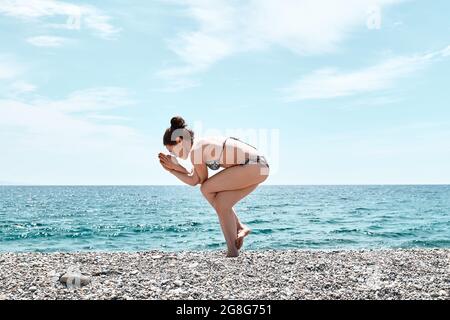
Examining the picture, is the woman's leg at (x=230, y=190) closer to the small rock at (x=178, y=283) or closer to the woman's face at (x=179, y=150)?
the woman's face at (x=179, y=150)

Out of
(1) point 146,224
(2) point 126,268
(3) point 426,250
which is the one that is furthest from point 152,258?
(1) point 146,224

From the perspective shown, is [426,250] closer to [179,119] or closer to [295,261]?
[295,261]

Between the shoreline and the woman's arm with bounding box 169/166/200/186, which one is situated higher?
the woman's arm with bounding box 169/166/200/186

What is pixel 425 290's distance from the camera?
5.43 metres

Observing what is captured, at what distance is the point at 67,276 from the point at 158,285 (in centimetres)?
100

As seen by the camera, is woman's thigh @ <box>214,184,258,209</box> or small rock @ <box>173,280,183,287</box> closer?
small rock @ <box>173,280,183,287</box>

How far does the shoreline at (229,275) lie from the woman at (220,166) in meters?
0.74

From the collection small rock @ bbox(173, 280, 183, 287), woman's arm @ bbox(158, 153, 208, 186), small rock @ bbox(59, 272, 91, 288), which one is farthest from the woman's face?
small rock @ bbox(59, 272, 91, 288)

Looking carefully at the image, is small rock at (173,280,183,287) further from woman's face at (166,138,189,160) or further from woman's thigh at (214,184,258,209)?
woman's face at (166,138,189,160)

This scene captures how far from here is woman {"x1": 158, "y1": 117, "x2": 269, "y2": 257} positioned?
7062mm

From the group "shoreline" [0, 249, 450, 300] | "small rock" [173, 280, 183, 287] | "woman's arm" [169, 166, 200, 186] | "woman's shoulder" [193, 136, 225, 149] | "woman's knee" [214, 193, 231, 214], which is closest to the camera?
"shoreline" [0, 249, 450, 300]

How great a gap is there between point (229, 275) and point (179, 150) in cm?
191

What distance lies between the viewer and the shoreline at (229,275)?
5.27 meters

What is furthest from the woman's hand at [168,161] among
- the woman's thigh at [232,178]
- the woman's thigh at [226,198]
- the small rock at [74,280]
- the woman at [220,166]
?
the small rock at [74,280]
